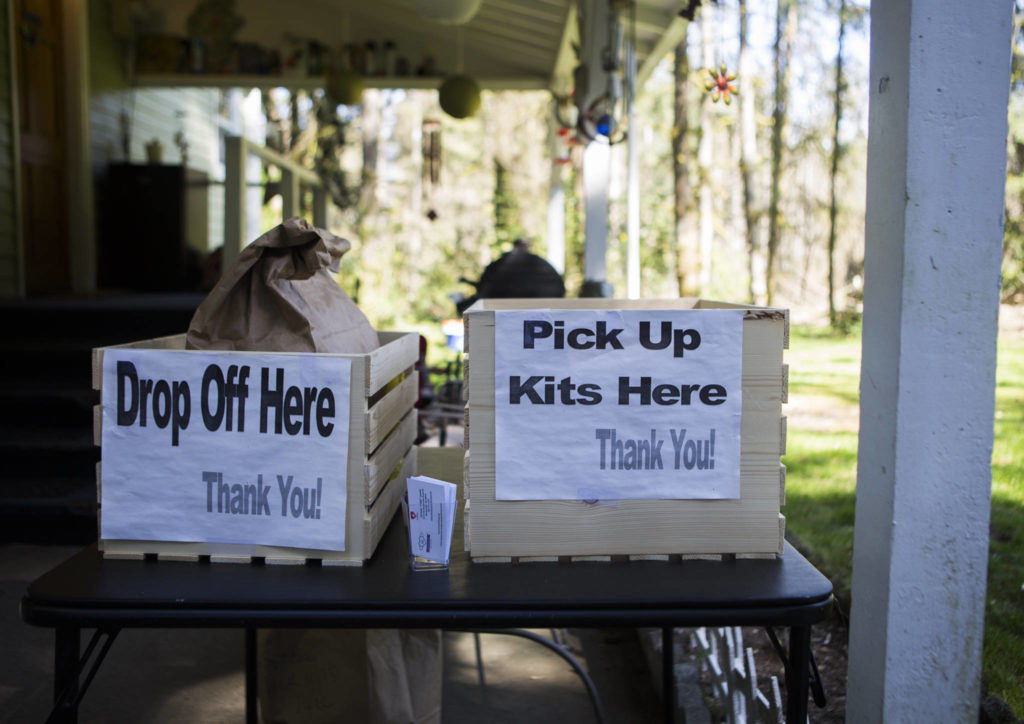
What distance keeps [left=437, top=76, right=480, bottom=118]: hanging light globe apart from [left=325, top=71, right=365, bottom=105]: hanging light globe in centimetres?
119

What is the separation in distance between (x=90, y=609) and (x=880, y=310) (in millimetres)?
1294

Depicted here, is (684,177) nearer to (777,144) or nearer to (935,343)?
(777,144)

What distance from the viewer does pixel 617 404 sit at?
4.40 ft

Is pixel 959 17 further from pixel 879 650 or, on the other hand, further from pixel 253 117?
pixel 253 117

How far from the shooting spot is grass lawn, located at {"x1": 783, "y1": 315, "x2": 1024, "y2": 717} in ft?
8.15

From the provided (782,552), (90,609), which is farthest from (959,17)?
(90,609)

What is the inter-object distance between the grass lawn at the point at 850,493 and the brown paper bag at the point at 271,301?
1.86 m

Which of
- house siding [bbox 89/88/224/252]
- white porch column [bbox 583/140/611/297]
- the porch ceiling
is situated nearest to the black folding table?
white porch column [bbox 583/140/611/297]

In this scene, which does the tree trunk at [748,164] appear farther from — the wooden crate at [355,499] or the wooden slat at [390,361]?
the wooden crate at [355,499]

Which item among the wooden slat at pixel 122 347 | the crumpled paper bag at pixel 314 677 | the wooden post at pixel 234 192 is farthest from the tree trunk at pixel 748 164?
the wooden slat at pixel 122 347

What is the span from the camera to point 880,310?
1.49m

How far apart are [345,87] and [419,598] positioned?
7.23 metres

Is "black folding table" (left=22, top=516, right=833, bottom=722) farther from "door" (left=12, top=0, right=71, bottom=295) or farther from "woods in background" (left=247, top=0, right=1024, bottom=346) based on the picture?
"door" (left=12, top=0, right=71, bottom=295)

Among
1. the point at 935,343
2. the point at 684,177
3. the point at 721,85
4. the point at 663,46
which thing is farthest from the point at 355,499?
the point at 684,177
